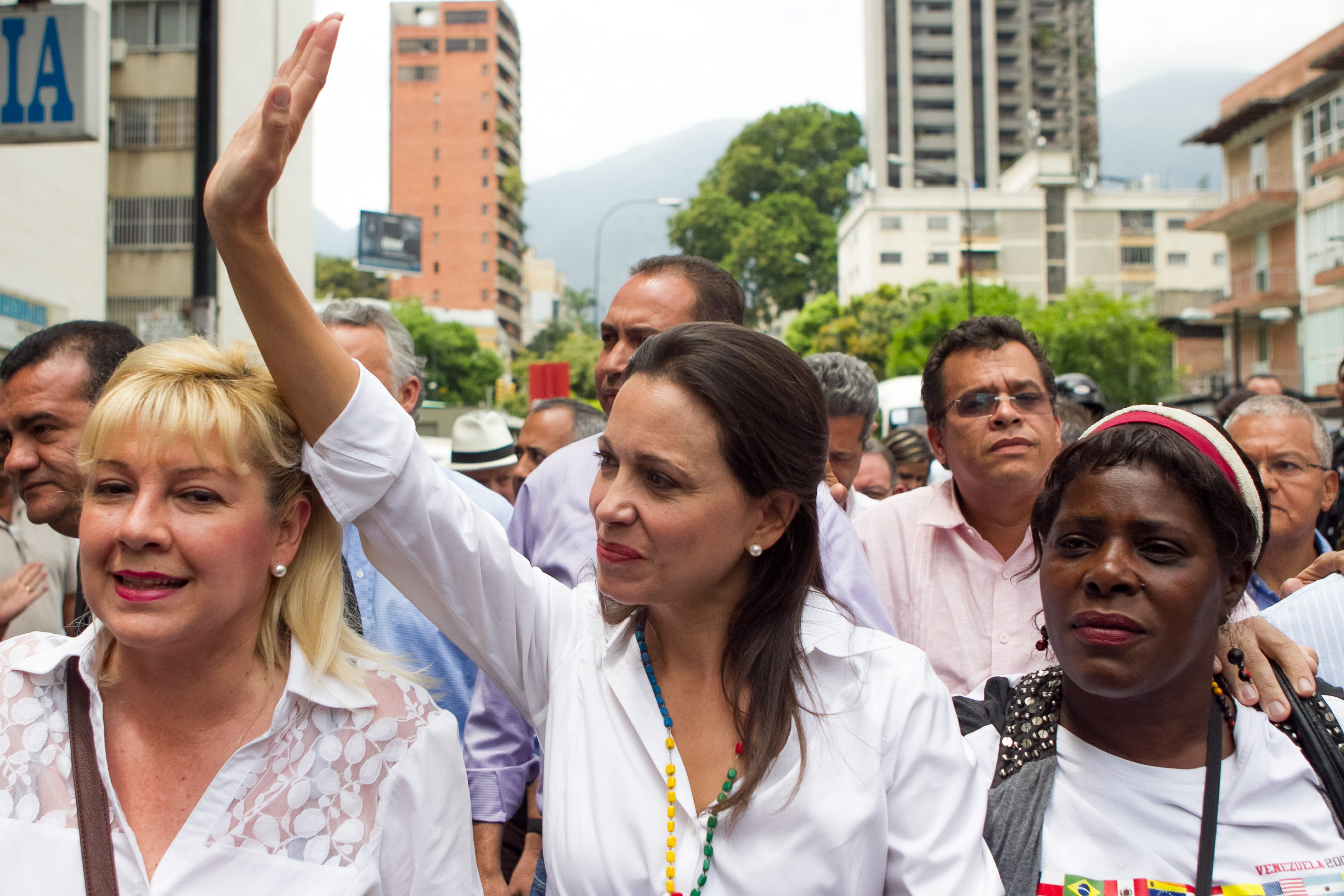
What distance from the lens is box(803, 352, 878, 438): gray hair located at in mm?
4770

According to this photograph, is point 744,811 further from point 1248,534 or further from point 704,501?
point 1248,534

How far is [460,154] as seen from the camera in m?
87.3

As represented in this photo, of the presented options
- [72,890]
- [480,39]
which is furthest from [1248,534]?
[480,39]

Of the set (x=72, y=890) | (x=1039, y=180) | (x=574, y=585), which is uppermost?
(x=1039, y=180)

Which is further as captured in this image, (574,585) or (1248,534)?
(574,585)

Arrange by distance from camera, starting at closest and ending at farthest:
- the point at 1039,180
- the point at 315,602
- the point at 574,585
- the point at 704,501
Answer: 1. the point at 704,501
2. the point at 315,602
3. the point at 574,585
4. the point at 1039,180

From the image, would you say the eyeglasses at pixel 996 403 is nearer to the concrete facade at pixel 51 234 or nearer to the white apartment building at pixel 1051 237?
the concrete facade at pixel 51 234

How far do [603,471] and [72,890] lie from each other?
3.81ft

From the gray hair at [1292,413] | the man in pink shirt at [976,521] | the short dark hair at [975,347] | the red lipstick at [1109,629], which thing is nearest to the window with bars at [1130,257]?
the gray hair at [1292,413]

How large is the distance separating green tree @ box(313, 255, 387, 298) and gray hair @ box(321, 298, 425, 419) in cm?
7681

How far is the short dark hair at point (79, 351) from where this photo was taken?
11.4ft

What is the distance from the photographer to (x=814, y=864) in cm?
195

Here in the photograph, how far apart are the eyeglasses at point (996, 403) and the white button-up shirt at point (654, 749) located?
1.47 m

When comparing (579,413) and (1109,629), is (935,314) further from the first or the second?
(1109,629)
